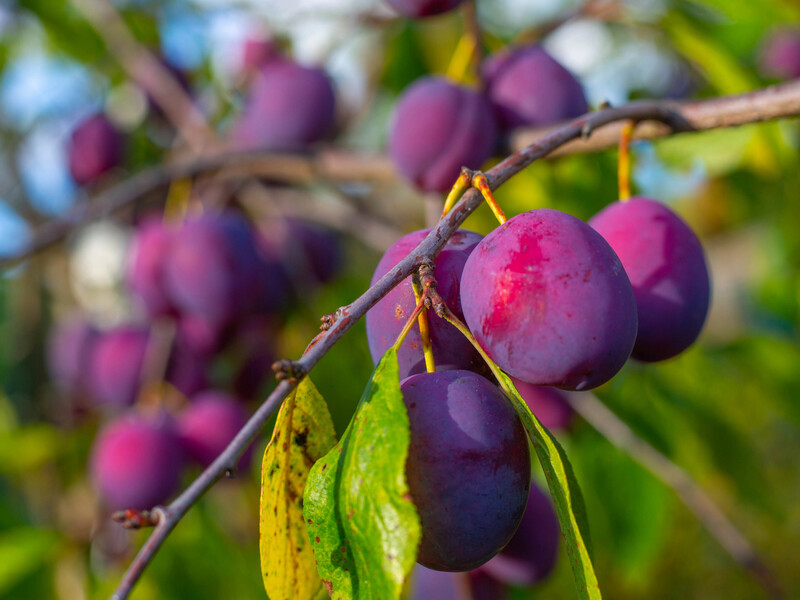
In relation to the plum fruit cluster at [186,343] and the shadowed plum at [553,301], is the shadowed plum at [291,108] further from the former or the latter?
the shadowed plum at [553,301]

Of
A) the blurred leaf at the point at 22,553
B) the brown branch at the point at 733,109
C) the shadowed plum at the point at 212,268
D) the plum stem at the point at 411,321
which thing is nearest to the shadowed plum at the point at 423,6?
the brown branch at the point at 733,109

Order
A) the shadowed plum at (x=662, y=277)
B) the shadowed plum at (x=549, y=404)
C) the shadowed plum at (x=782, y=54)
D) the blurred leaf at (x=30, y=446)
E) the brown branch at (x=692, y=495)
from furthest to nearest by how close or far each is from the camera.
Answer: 1. the shadowed plum at (x=782, y=54)
2. the blurred leaf at (x=30, y=446)
3. the shadowed plum at (x=549, y=404)
4. the brown branch at (x=692, y=495)
5. the shadowed plum at (x=662, y=277)

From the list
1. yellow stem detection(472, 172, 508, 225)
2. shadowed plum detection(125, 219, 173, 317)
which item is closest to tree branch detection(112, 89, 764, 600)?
yellow stem detection(472, 172, 508, 225)

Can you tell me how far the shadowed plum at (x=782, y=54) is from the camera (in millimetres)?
1402

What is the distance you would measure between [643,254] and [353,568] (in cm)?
27

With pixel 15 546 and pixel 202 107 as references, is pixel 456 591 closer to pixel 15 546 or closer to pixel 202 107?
pixel 15 546

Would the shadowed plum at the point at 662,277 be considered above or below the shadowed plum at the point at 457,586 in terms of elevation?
above

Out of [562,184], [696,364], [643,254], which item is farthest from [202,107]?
[643,254]

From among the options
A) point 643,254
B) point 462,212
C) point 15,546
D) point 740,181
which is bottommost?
point 740,181

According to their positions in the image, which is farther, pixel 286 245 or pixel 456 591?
pixel 286 245

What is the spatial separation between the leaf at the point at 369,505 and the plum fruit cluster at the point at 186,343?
0.58 meters

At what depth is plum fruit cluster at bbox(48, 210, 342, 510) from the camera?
2.90 feet

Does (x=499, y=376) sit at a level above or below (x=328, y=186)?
above

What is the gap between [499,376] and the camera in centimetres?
36
